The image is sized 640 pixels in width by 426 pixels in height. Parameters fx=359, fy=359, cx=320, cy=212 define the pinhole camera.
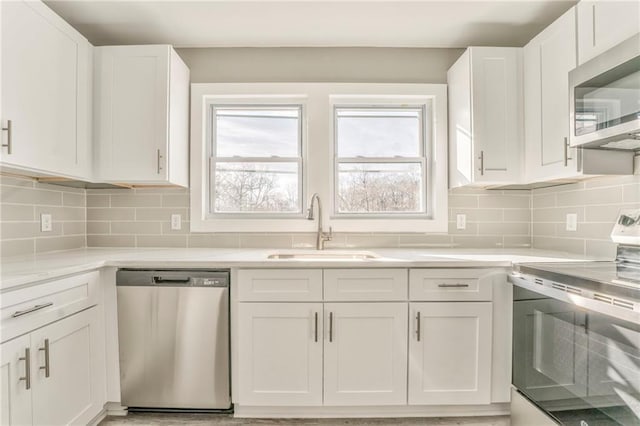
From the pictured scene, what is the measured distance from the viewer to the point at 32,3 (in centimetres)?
176

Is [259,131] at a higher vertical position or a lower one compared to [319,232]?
higher

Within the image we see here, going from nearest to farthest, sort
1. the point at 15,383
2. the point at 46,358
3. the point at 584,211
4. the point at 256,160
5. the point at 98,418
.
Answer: the point at 15,383 → the point at 46,358 → the point at 98,418 → the point at 584,211 → the point at 256,160

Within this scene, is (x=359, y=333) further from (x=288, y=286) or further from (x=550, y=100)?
(x=550, y=100)

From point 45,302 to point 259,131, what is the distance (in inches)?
67.0

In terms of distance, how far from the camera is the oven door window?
1230 millimetres

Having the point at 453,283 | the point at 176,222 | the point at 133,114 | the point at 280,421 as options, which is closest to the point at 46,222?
the point at 176,222

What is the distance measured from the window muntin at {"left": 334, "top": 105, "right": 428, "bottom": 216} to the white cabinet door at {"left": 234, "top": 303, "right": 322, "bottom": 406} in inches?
38.5

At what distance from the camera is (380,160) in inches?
106

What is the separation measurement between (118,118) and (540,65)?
2.59 meters

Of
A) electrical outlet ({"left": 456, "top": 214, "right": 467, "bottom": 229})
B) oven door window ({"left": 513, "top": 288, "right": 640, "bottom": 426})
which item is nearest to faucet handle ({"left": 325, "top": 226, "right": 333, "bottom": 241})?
electrical outlet ({"left": 456, "top": 214, "right": 467, "bottom": 229})

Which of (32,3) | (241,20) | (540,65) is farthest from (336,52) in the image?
(32,3)

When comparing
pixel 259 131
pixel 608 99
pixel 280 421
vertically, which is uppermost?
pixel 259 131

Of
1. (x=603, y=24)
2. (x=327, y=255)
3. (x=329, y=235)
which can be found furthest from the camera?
(x=329, y=235)

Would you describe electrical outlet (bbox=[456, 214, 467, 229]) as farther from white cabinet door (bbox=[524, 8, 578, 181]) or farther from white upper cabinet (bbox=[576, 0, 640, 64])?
white upper cabinet (bbox=[576, 0, 640, 64])
